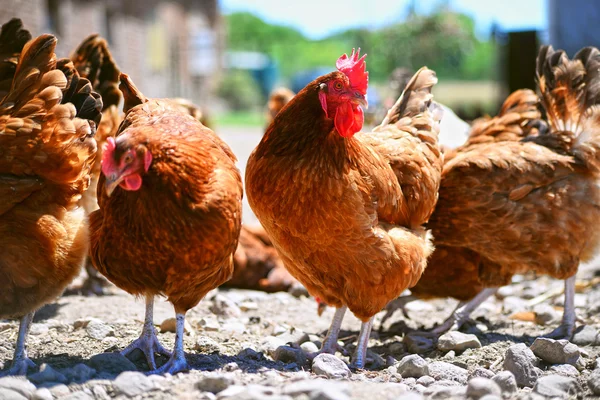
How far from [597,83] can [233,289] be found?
375 centimetres

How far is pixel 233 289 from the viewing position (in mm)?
6441

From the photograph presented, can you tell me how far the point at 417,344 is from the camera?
4734mm

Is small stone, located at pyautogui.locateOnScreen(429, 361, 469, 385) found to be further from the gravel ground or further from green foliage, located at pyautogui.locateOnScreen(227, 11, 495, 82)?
green foliage, located at pyautogui.locateOnScreen(227, 11, 495, 82)

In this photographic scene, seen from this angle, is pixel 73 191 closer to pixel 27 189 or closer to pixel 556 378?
pixel 27 189

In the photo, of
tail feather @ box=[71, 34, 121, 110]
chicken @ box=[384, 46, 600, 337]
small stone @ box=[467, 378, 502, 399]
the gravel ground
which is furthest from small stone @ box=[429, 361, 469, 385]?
tail feather @ box=[71, 34, 121, 110]

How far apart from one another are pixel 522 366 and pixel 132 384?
2.13m

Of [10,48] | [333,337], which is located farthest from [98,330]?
[10,48]

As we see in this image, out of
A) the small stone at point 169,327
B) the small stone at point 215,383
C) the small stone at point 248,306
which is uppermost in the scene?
the small stone at point 215,383

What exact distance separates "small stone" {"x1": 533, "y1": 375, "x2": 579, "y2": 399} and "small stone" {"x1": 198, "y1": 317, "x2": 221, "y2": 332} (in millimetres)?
2293

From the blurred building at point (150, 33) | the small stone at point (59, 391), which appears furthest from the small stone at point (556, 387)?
the blurred building at point (150, 33)

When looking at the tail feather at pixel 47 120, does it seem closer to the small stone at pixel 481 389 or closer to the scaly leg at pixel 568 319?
the small stone at pixel 481 389

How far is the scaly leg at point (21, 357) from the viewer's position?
3521mm

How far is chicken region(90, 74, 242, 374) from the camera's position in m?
3.43

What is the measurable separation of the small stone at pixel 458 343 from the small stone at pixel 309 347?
861 mm
